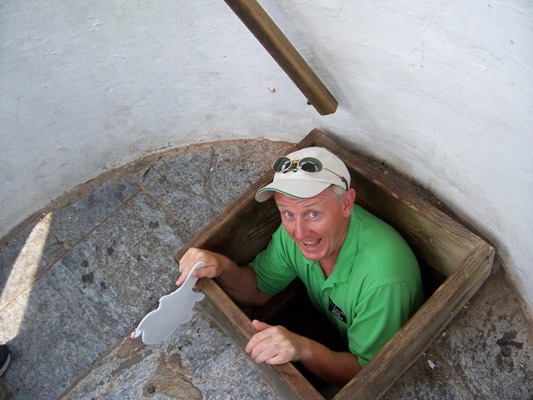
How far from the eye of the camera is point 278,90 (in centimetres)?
279

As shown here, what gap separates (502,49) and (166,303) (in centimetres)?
150

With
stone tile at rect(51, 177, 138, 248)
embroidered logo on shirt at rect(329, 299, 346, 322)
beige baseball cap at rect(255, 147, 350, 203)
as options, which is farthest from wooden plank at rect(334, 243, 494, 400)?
stone tile at rect(51, 177, 138, 248)

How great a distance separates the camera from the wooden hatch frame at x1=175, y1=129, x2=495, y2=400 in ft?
6.94

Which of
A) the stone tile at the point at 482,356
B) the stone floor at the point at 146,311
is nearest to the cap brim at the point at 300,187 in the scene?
the stone floor at the point at 146,311

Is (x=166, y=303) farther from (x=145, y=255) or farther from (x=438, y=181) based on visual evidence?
(x=438, y=181)

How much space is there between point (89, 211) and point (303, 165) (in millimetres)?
1651

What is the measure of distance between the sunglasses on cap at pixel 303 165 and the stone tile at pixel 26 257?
1631mm

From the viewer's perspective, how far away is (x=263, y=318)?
115 inches

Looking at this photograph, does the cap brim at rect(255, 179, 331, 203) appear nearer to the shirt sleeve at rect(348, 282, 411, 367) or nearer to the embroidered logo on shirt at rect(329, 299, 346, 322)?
the shirt sleeve at rect(348, 282, 411, 367)

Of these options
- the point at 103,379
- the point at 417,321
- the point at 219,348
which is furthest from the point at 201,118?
the point at 417,321

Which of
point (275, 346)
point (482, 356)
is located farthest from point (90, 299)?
point (482, 356)

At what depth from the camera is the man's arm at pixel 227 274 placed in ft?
7.85

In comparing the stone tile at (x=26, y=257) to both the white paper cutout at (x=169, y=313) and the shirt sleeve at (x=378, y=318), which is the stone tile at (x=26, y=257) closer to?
the white paper cutout at (x=169, y=313)

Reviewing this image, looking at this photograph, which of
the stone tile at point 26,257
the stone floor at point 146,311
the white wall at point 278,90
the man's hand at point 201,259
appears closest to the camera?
the white wall at point 278,90
